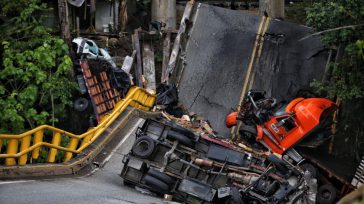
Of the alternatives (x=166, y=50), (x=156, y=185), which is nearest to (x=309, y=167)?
(x=156, y=185)

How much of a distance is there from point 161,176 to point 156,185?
246 millimetres

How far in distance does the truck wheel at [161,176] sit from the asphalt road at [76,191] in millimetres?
532

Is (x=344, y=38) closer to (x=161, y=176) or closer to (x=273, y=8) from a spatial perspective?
(x=161, y=176)

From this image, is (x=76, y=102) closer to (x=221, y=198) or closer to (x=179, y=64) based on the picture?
(x=179, y=64)

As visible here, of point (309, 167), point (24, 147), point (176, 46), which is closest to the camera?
point (24, 147)

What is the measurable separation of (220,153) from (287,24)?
8.22m

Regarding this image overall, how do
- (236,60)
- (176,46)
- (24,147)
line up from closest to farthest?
(24,147)
(236,60)
(176,46)

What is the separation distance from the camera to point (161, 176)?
1199cm

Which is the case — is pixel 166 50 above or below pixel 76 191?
above

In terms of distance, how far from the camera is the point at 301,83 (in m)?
18.6

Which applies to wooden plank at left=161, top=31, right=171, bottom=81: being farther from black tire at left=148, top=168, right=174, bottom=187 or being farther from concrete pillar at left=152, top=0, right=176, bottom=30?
black tire at left=148, top=168, right=174, bottom=187

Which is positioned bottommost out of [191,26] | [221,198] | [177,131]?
[221,198]

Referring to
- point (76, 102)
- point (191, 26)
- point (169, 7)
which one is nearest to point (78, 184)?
point (76, 102)

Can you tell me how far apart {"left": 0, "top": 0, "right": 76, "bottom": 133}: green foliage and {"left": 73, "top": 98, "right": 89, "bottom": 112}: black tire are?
2.13 ft
